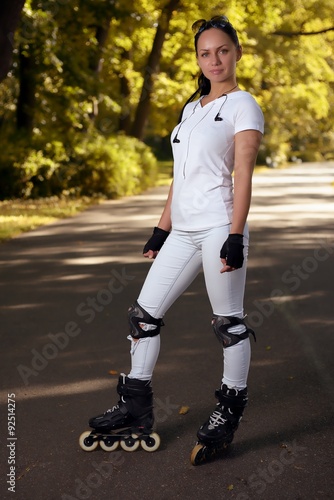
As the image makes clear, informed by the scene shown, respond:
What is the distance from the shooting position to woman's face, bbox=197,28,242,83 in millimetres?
4309

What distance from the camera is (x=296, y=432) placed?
4746mm

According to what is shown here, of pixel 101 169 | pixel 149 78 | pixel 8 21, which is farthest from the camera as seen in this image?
pixel 149 78

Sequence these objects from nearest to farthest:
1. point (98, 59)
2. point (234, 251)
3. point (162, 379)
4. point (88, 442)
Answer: point (234, 251), point (88, 442), point (162, 379), point (98, 59)

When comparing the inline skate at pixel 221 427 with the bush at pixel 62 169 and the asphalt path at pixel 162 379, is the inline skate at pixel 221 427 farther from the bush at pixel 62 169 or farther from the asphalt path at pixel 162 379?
the bush at pixel 62 169

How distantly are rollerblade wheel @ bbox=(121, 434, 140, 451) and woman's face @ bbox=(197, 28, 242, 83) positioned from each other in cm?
185

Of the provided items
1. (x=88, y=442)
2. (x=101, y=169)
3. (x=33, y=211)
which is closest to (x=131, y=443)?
(x=88, y=442)

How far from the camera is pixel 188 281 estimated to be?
4434 millimetres

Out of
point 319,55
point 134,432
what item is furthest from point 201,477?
point 319,55

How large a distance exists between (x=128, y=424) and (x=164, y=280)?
79 cm

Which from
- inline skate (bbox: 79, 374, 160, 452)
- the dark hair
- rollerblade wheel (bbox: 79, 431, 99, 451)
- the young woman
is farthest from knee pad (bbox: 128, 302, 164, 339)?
the dark hair

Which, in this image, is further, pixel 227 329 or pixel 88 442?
pixel 88 442

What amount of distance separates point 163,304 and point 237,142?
89cm

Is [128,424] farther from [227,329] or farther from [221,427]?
[227,329]

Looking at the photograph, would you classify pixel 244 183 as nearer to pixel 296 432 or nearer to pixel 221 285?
pixel 221 285
